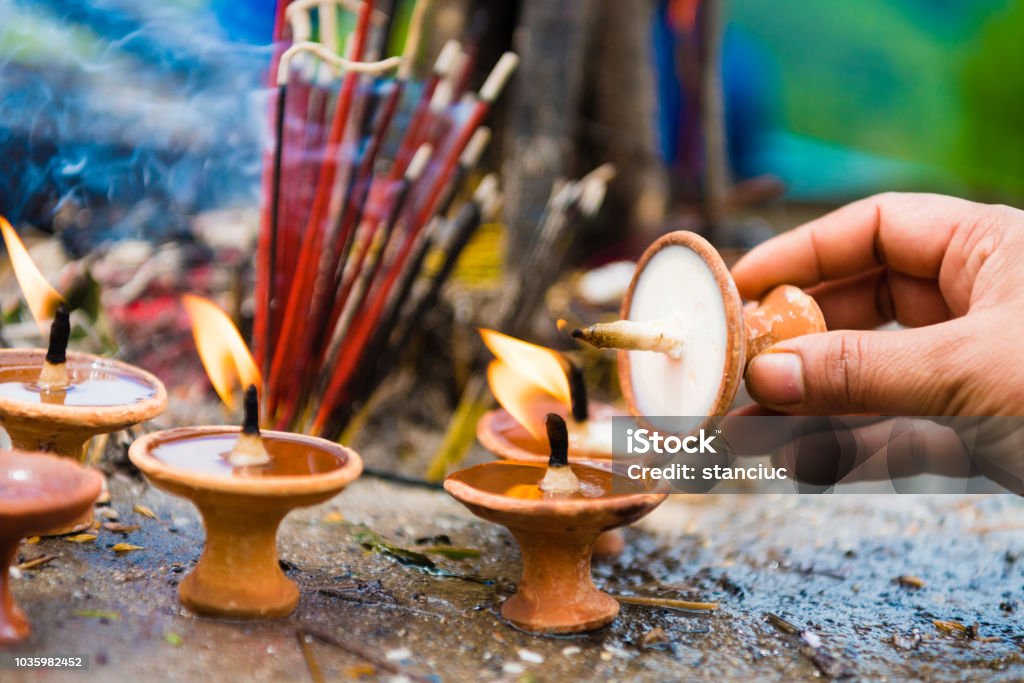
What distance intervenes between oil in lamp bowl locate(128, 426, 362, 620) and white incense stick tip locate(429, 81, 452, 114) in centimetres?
139

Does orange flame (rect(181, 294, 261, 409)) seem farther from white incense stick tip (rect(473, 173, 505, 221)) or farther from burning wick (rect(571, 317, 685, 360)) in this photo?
white incense stick tip (rect(473, 173, 505, 221))

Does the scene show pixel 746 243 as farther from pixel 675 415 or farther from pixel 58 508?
pixel 58 508

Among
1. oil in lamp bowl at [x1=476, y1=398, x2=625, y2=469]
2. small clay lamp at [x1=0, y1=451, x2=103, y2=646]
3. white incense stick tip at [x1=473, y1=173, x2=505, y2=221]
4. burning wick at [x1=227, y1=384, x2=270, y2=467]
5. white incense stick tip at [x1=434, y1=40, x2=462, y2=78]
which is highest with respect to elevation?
white incense stick tip at [x1=434, y1=40, x2=462, y2=78]

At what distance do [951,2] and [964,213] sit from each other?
8.04 m

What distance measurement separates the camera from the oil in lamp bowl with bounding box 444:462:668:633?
162 cm

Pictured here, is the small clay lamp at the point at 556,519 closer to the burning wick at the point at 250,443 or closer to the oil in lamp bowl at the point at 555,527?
the oil in lamp bowl at the point at 555,527

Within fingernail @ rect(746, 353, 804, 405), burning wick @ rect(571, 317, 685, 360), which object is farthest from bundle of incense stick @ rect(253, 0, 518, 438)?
fingernail @ rect(746, 353, 804, 405)

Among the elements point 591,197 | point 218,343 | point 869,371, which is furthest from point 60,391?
point 591,197

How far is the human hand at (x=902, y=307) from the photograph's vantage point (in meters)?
1.70

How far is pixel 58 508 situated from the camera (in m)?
1.36

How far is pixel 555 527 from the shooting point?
1.64m

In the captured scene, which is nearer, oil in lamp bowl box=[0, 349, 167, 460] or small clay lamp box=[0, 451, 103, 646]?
small clay lamp box=[0, 451, 103, 646]

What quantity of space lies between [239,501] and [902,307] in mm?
1746

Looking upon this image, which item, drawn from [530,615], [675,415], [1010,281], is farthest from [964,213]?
[530,615]
